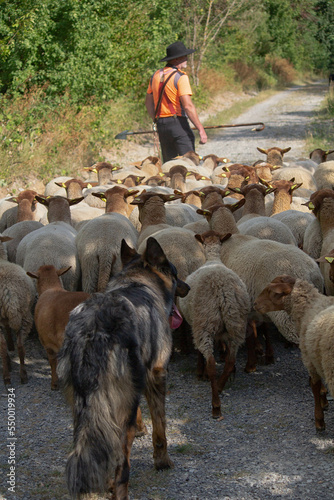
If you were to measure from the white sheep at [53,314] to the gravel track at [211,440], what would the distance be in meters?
0.38

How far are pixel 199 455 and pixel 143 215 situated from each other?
3.87m

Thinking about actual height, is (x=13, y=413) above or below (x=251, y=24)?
below

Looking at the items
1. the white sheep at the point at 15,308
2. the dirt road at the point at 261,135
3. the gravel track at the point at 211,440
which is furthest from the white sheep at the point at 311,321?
the dirt road at the point at 261,135

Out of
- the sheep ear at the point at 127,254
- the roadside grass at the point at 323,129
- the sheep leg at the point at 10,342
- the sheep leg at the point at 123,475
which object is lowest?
the sheep leg at the point at 10,342

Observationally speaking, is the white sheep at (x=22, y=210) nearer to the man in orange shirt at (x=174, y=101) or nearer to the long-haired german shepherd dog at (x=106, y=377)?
the man in orange shirt at (x=174, y=101)

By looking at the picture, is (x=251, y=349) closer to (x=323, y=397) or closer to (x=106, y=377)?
(x=323, y=397)

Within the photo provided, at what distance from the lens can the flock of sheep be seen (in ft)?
15.7

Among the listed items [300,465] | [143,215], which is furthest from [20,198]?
[300,465]

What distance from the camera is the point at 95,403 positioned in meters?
3.06

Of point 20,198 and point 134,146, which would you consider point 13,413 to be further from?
point 134,146

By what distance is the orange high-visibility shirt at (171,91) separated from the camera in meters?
10.6

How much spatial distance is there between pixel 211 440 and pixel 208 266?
1.60m

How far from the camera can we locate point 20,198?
27.0ft

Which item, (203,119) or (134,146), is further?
(203,119)
